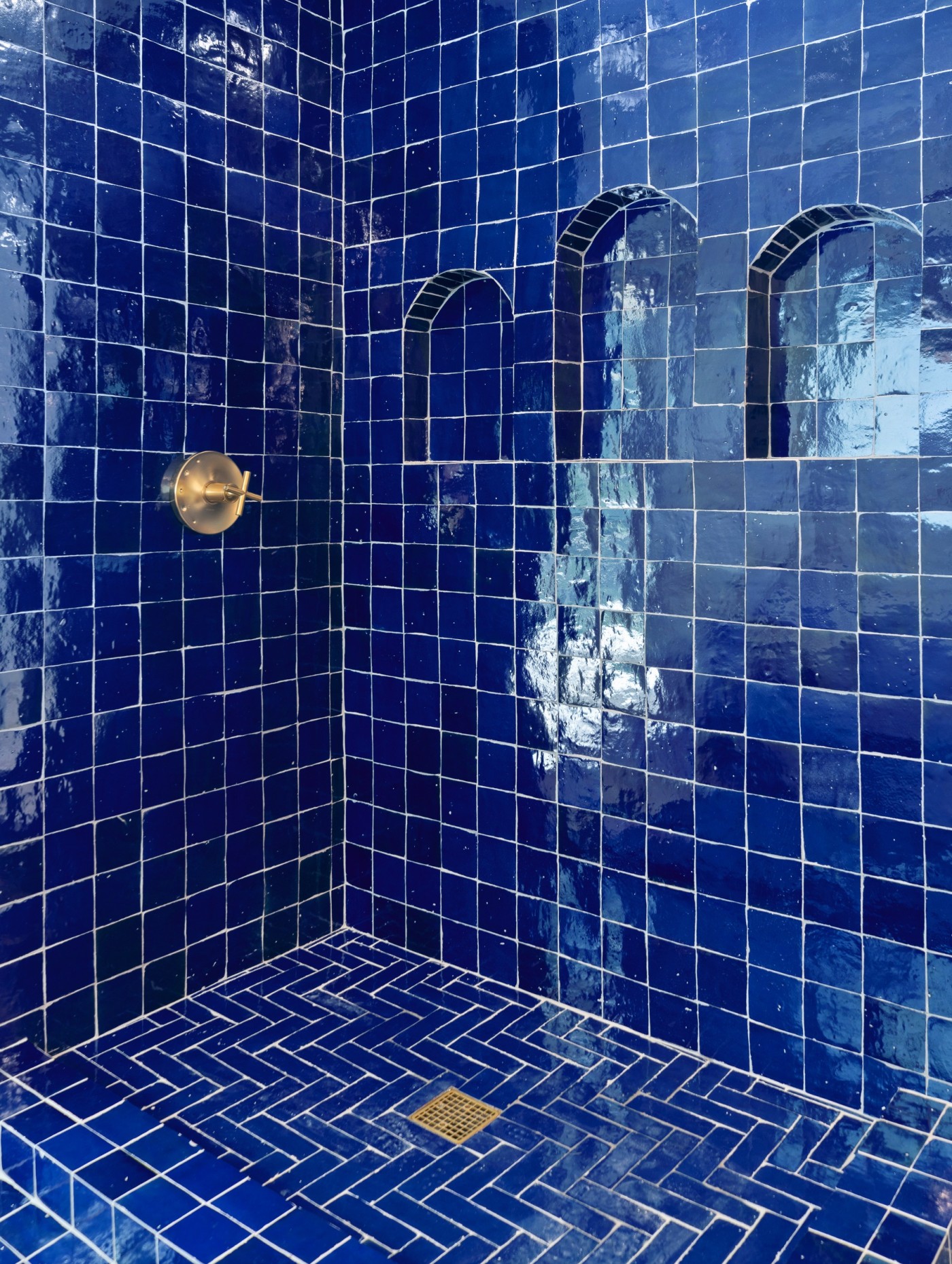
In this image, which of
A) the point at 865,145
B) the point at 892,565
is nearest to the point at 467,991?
the point at 892,565

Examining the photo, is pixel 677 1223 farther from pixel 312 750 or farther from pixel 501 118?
pixel 501 118

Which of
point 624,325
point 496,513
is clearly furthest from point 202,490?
point 624,325

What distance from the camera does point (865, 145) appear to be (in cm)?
239

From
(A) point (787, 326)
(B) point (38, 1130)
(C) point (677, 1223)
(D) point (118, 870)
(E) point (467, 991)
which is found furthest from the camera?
(E) point (467, 991)

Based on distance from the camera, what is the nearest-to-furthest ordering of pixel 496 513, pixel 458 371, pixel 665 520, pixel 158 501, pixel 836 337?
pixel 836 337, pixel 665 520, pixel 158 501, pixel 496 513, pixel 458 371

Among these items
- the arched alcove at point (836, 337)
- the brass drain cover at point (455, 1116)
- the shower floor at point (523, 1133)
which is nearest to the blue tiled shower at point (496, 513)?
the arched alcove at point (836, 337)

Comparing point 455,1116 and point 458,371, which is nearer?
point 455,1116

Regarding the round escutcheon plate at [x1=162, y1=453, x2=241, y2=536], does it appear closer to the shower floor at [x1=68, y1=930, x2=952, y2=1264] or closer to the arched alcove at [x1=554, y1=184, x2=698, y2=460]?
the arched alcove at [x1=554, y1=184, x2=698, y2=460]

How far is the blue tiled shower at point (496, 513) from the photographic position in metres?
2.46

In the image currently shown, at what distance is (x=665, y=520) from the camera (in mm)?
2748

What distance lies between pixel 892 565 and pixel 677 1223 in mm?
1433

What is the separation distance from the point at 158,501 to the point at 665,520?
1.34 meters

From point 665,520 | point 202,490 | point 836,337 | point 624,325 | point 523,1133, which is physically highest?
point 624,325

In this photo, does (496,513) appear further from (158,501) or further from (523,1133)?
(523,1133)
